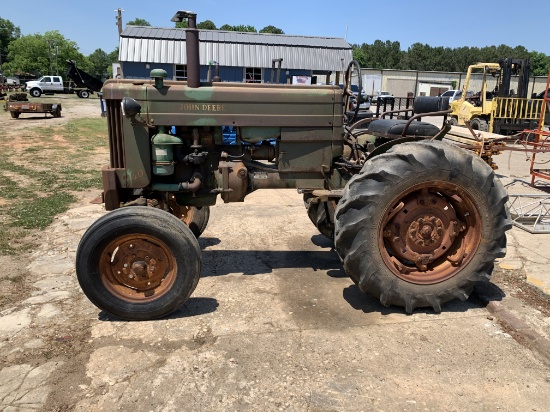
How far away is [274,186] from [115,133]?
5.21 ft

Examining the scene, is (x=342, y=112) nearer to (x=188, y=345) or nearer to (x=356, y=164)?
(x=356, y=164)

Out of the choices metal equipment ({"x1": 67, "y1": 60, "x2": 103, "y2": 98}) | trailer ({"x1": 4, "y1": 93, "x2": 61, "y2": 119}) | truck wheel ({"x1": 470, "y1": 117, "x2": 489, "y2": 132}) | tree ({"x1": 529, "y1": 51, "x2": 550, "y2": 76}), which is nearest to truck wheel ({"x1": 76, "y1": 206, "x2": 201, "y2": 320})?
metal equipment ({"x1": 67, "y1": 60, "x2": 103, "y2": 98})

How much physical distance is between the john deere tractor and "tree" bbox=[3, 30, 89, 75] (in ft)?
258

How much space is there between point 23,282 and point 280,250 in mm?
2760

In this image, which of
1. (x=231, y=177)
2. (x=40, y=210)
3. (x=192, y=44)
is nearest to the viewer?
(x=192, y=44)

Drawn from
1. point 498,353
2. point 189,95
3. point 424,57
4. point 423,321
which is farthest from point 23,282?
point 424,57

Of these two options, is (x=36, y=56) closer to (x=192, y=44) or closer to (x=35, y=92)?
(x=35, y=92)

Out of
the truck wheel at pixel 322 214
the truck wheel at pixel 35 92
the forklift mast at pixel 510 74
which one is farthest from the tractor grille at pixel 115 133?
the truck wheel at pixel 35 92

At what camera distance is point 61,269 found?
15.8 ft

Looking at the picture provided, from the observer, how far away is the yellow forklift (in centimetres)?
1705

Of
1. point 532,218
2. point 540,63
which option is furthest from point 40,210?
point 540,63

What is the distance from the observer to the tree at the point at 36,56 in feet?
242

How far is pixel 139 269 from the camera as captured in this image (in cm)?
373

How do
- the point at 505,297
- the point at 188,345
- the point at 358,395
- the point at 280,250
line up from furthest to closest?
the point at 280,250, the point at 505,297, the point at 188,345, the point at 358,395
